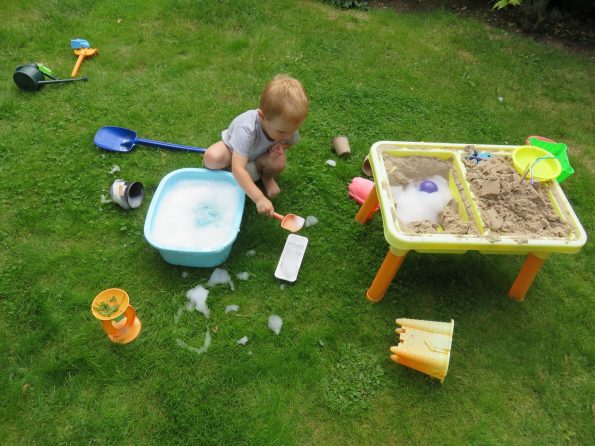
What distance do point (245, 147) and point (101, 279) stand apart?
120 cm

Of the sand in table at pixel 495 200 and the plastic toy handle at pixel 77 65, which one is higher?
the sand in table at pixel 495 200

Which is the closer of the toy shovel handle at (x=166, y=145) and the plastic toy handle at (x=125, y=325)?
the plastic toy handle at (x=125, y=325)

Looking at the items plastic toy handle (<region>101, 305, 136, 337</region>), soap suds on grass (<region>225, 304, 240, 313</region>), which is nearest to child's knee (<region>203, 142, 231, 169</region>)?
soap suds on grass (<region>225, 304, 240, 313</region>)

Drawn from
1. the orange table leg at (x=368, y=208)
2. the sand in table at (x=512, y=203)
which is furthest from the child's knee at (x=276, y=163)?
the sand in table at (x=512, y=203)

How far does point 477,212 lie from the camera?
2.30m

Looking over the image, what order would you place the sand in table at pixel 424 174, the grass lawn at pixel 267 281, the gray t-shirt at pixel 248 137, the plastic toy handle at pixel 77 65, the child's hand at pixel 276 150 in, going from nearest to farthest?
the grass lawn at pixel 267 281 → the sand in table at pixel 424 174 → the gray t-shirt at pixel 248 137 → the child's hand at pixel 276 150 → the plastic toy handle at pixel 77 65

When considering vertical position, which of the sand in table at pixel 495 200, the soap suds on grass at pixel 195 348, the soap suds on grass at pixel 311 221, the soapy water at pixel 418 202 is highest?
the sand in table at pixel 495 200

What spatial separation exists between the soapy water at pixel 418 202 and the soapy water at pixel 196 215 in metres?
1.01

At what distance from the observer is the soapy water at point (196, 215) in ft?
8.74

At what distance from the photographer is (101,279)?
260 centimetres

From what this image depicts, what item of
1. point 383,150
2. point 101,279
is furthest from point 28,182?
point 383,150

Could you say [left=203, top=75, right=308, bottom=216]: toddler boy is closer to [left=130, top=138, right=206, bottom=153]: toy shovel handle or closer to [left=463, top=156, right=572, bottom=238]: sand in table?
[left=130, top=138, right=206, bottom=153]: toy shovel handle

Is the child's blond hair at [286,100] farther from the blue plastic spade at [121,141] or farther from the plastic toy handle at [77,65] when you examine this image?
the plastic toy handle at [77,65]

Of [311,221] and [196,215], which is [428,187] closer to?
[311,221]
